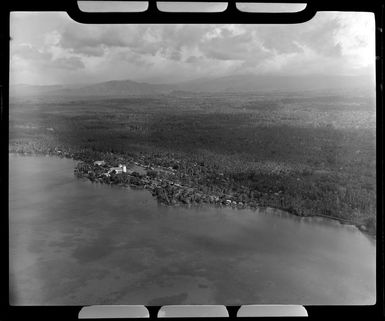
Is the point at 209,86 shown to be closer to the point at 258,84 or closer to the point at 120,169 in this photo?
the point at 258,84

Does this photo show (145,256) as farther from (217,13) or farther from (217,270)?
(217,13)

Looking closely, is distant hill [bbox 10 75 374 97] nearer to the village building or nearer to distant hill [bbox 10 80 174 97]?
distant hill [bbox 10 80 174 97]

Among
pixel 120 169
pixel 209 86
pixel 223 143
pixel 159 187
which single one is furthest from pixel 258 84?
pixel 120 169

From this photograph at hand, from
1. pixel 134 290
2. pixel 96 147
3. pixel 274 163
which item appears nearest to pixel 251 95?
pixel 274 163

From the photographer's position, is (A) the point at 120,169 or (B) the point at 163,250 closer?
(B) the point at 163,250

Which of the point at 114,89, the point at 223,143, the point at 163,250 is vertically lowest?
the point at 163,250

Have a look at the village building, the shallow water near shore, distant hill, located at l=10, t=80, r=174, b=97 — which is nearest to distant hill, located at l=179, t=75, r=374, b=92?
distant hill, located at l=10, t=80, r=174, b=97

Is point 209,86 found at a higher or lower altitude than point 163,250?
higher

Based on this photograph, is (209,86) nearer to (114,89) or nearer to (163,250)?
(114,89)
